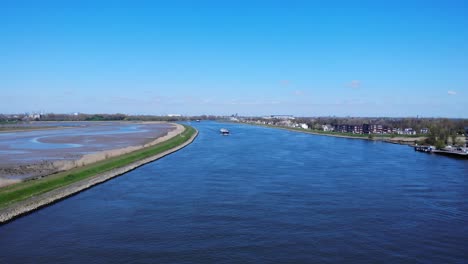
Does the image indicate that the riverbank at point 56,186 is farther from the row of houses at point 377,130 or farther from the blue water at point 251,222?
the row of houses at point 377,130

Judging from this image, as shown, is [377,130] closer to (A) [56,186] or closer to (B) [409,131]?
(B) [409,131]

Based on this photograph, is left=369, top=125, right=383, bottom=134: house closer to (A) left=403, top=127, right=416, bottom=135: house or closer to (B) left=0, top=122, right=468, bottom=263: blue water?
(A) left=403, top=127, right=416, bottom=135: house

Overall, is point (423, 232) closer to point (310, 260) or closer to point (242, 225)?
point (310, 260)

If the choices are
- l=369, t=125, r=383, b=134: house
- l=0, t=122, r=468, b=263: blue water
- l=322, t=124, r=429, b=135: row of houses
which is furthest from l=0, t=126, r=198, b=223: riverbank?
l=322, t=124, r=429, b=135: row of houses

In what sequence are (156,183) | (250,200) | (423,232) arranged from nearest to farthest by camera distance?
(423,232) → (250,200) → (156,183)

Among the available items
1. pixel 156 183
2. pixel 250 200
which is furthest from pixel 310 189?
pixel 156 183

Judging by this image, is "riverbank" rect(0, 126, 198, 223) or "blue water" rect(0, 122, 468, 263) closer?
"blue water" rect(0, 122, 468, 263)
